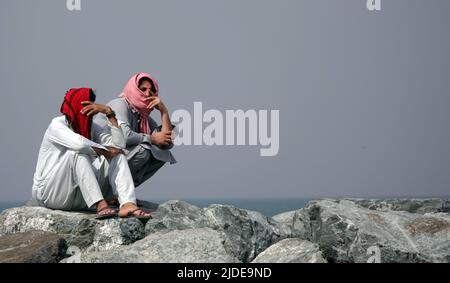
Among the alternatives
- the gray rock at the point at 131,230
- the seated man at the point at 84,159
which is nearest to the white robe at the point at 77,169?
the seated man at the point at 84,159

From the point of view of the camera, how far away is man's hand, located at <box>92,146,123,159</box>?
27.7ft

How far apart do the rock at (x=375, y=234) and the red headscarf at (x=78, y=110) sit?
3.21m

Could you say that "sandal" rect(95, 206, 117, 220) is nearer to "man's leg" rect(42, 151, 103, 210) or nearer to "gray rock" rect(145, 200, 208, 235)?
"man's leg" rect(42, 151, 103, 210)

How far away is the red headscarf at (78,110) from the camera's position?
8.60 metres

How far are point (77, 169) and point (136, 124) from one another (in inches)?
54.4

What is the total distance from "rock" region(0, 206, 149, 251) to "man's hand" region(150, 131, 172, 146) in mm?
1284

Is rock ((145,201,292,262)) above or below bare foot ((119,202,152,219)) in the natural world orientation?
below

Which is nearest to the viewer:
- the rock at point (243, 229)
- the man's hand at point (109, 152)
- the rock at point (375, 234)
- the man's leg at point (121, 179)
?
the rock at point (375, 234)

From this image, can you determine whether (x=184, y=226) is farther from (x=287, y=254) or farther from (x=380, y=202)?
(x=380, y=202)

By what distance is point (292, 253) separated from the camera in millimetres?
8133

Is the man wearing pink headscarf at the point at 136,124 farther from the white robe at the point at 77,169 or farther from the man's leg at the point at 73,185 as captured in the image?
the man's leg at the point at 73,185

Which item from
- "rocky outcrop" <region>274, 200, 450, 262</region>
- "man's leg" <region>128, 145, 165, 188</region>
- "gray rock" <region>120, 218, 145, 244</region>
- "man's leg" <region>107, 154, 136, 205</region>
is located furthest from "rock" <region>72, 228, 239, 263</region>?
"man's leg" <region>128, 145, 165, 188</region>
